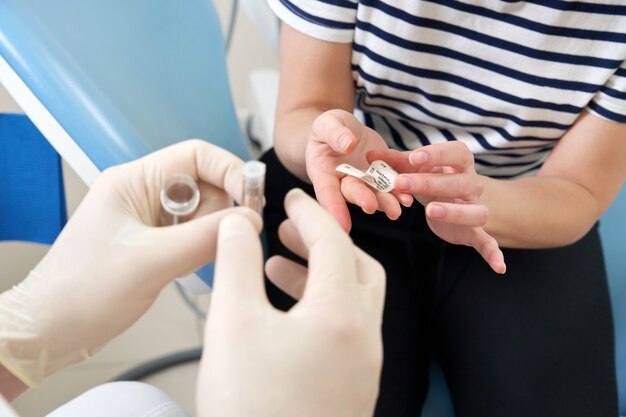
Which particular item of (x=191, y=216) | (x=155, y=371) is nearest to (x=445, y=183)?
(x=191, y=216)

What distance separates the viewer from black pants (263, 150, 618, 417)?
0.63 metres

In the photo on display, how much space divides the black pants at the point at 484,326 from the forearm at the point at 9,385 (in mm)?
288

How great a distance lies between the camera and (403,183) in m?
0.43

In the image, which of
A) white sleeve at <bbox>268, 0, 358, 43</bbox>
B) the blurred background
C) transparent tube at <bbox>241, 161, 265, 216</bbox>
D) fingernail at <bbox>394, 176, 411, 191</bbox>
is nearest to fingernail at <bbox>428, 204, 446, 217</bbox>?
fingernail at <bbox>394, 176, 411, 191</bbox>

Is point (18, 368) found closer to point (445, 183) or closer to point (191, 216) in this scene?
point (191, 216)

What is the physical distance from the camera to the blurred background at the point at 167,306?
2.02ft

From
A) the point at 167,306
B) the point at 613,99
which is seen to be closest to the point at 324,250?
the point at 613,99

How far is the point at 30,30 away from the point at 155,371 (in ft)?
2.00

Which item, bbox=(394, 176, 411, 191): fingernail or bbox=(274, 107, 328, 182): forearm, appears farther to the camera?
bbox=(274, 107, 328, 182): forearm

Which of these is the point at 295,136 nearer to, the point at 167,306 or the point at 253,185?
the point at 253,185

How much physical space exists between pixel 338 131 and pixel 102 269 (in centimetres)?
22

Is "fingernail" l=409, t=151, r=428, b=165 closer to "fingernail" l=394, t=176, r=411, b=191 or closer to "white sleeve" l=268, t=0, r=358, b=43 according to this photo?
"fingernail" l=394, t=176, r=411, b=191

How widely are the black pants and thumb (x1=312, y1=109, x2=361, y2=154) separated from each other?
0.44 ft

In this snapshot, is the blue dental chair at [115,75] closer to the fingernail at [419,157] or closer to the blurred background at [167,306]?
the blurred background at [167,306]
